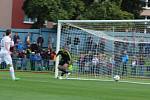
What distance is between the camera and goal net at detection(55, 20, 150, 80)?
1108 inches

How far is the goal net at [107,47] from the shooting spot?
28.1 metres

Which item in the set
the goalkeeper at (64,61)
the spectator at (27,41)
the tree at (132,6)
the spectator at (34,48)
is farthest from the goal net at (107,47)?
the tree at (132,6)

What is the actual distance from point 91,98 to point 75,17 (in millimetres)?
28967

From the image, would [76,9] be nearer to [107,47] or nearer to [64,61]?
[107,47]

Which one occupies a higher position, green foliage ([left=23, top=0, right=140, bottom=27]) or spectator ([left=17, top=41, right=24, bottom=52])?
green foliage ([left=23, top=0, right=140, bottom=27])

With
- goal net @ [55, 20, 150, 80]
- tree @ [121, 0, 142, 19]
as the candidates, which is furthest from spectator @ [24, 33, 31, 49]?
tree @ [121, 0, 142, 19]

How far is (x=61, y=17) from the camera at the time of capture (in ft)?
138

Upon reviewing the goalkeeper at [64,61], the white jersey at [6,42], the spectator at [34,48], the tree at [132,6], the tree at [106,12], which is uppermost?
the tree at [132,6]

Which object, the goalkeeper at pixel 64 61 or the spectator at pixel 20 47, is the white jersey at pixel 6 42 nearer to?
the goalkeeper at pixel 64 61

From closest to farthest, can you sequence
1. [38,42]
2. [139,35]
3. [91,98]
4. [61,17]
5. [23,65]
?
[91,98], [139,35], [23,65], [38,42], [61,17]

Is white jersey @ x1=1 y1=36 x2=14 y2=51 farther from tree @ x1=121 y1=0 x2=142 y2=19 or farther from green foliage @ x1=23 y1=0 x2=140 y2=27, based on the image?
tree @ x1=121 y1=0 x2=142 y2=19

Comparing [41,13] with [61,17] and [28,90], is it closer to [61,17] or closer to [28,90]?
[61,17]

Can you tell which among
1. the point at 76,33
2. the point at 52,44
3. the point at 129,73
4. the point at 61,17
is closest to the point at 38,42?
the point at 52,44

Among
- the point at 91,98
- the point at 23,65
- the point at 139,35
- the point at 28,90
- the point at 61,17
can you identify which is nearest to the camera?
the point at 91,98
